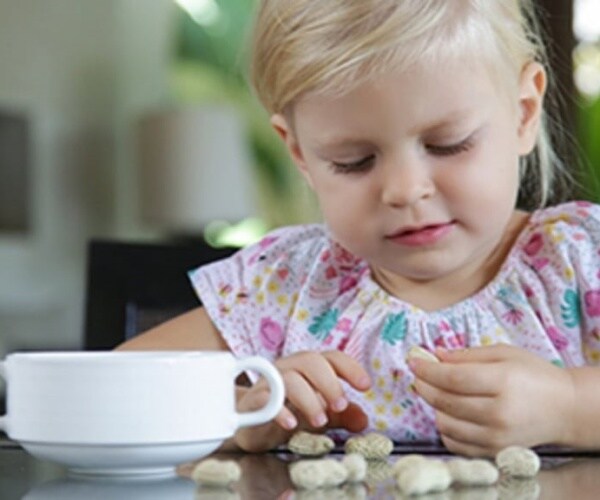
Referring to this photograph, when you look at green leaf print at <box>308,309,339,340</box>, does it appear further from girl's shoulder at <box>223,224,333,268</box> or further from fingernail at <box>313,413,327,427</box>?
fingernail at <box>313,413,327,427</box>

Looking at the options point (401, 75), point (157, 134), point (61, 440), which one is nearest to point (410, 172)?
point (401, 75)

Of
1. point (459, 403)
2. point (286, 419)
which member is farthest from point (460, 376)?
point (286, 419)

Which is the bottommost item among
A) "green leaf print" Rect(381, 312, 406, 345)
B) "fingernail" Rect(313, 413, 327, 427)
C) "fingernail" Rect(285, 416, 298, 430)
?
"fingernail" Rect(285, 416, 298, 430)

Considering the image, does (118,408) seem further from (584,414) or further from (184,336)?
(184,336)

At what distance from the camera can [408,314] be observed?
4.11ft

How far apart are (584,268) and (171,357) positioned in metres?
0.57

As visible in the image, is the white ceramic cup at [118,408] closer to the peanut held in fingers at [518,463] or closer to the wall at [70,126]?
the peanut held in fingers at [518,463]

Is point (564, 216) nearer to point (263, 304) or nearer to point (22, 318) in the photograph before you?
point (263, 304)

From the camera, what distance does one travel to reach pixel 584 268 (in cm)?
123

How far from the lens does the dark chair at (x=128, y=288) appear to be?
4.85ft

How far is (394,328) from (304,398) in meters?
0.30

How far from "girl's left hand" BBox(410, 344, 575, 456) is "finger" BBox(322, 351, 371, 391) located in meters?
0.06

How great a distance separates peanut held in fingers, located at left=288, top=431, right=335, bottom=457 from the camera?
920mm

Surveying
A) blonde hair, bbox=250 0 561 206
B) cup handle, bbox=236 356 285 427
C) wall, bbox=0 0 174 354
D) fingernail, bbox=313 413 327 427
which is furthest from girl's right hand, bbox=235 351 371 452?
wall, bbox=0 0 174 354
